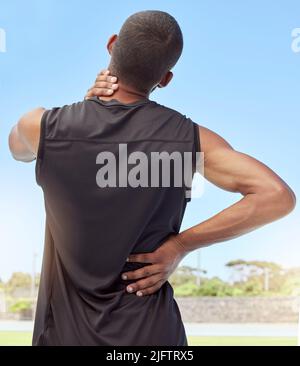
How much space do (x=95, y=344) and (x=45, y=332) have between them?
114 millimetres

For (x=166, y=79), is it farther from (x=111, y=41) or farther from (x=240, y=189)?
(x=240, y=189)

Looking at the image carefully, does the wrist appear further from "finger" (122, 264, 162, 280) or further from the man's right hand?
the man's right hand

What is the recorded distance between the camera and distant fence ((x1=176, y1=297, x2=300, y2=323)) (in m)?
7.59

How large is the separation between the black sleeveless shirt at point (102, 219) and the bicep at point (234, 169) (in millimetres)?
35

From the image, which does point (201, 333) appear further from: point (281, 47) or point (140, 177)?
point (140, 177)

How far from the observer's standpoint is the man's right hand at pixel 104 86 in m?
1.12

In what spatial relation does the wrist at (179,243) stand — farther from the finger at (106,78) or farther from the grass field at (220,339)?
the grass field at (220,339)

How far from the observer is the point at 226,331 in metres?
7.58

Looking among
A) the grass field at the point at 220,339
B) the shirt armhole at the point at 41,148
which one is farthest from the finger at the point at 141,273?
the grass field at the point at 220,339

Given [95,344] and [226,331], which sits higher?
[95,344]

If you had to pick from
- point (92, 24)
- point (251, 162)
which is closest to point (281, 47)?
point (92, 24)

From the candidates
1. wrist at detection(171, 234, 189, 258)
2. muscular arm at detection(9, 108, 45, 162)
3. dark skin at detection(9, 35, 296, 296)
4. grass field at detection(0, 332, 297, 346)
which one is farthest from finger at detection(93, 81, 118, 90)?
grass field at detection(0, 332, 297, 346)

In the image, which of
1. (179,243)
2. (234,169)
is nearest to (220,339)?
(179,243)

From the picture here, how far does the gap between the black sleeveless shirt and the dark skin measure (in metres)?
0.02
